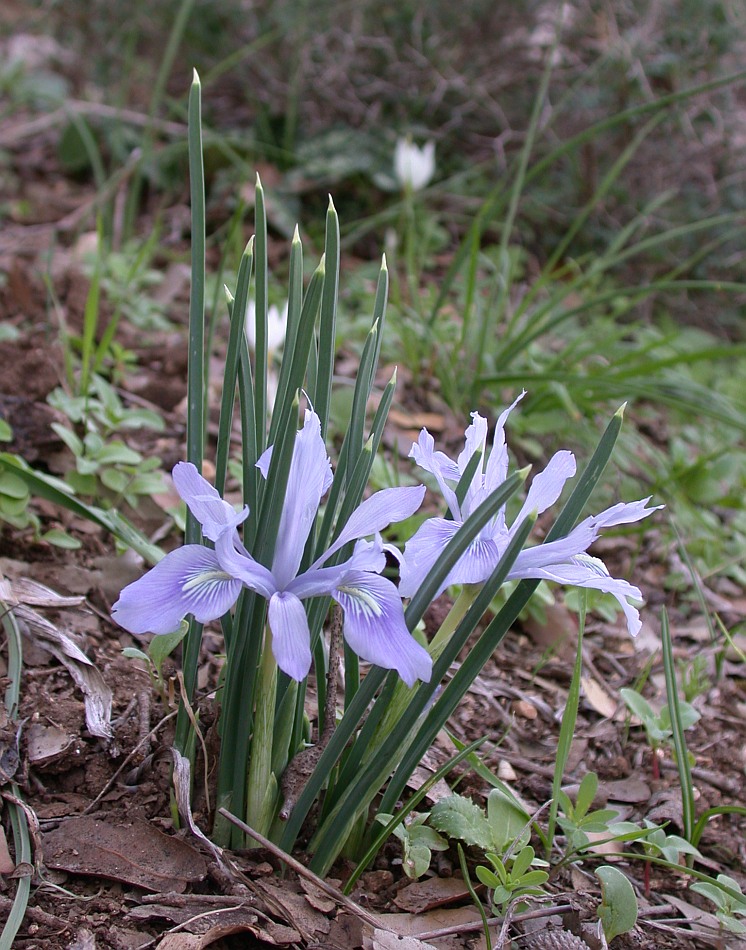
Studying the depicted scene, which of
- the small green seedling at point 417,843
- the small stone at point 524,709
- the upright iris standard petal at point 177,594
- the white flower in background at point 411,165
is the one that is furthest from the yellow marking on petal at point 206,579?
the white flower in background at point 411,165

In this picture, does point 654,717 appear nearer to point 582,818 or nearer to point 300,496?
point 582,818

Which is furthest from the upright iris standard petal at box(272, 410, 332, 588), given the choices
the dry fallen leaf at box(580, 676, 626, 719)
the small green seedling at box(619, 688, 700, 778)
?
the dry fallen leaf at box(580, 676, 626, 719)

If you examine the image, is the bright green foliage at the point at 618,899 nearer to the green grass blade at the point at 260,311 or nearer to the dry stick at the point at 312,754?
the dry stick at the point at 312,754

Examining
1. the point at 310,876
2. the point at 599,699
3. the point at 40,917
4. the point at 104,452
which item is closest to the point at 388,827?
the point at 310,876

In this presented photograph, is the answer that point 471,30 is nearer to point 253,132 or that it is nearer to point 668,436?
point 253,132

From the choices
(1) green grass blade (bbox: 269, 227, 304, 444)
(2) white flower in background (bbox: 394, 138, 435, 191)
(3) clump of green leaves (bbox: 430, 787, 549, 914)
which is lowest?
(3) clump of green leaves (bbox: 430, 787, 549, 914)

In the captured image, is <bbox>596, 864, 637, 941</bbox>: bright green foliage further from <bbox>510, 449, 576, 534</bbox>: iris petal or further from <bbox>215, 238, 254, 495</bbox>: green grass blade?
<bbox>215, 238, 254, 495</bbox>: green grass blade
